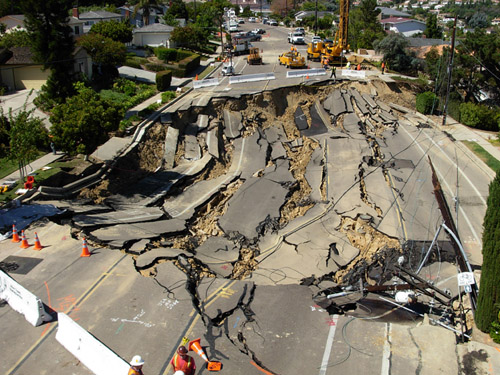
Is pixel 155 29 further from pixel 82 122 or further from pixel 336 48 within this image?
pixel 82 122

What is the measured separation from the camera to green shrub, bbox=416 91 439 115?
122 feet

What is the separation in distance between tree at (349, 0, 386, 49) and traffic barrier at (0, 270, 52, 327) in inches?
2039

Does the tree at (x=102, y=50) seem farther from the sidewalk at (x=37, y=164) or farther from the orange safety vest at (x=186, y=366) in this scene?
the orange safety vest at (x=186, y=366)

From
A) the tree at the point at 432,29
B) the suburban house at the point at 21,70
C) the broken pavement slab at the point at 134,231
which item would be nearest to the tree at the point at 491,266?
the broken pavement slab at the point at 134,231

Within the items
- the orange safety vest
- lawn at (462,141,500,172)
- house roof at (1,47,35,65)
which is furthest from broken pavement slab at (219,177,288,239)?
house roof at (1,47,35,65)

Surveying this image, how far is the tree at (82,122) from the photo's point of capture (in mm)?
23344

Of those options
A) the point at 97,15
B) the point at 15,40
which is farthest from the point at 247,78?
the point at 97,15

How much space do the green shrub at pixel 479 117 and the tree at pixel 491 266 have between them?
2528 centimetres

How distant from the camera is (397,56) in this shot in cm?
4719

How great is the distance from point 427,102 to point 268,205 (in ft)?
68.1

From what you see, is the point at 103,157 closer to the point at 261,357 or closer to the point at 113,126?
the point at 113,126

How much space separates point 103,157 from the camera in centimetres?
2652

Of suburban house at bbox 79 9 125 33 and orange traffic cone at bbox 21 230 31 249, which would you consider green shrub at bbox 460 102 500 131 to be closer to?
orange traffic cone at bbox 21 230 31 249

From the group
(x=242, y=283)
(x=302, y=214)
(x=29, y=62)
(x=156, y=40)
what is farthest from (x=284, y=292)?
(x=156, y=40)
